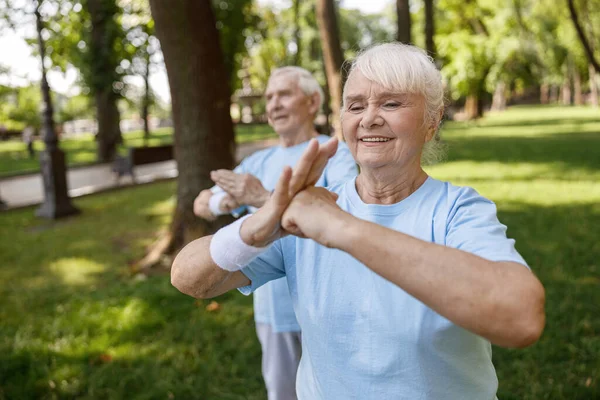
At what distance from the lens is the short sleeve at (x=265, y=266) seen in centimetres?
182

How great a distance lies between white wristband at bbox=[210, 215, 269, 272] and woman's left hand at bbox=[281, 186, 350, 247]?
151mm

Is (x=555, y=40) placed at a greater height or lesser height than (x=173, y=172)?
greater

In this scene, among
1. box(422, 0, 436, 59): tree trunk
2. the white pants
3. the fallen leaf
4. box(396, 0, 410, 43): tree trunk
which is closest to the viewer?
the white pants

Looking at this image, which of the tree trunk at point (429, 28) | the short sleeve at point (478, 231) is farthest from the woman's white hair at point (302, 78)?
the tree trunk at point (429, 28)

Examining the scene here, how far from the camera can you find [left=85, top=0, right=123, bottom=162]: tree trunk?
1432cm

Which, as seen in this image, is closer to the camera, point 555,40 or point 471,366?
point 471,366

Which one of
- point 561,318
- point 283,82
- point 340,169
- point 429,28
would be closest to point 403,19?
point 429,28

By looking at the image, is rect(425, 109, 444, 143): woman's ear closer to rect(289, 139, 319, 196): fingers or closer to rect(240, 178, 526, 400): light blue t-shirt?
rect(240, 178, 526, 400): light blue t-shirt

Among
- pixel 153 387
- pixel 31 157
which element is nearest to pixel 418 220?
pixel 153 387

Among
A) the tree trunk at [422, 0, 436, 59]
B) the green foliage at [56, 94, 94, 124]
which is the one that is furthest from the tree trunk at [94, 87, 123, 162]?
the green foliage at [56, 94, 94, 124]

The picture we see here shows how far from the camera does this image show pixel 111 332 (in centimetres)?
479

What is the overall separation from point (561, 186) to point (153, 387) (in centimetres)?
912

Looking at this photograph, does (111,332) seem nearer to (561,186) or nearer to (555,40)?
(561,186)

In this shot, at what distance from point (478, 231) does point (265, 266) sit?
724 millimetres
